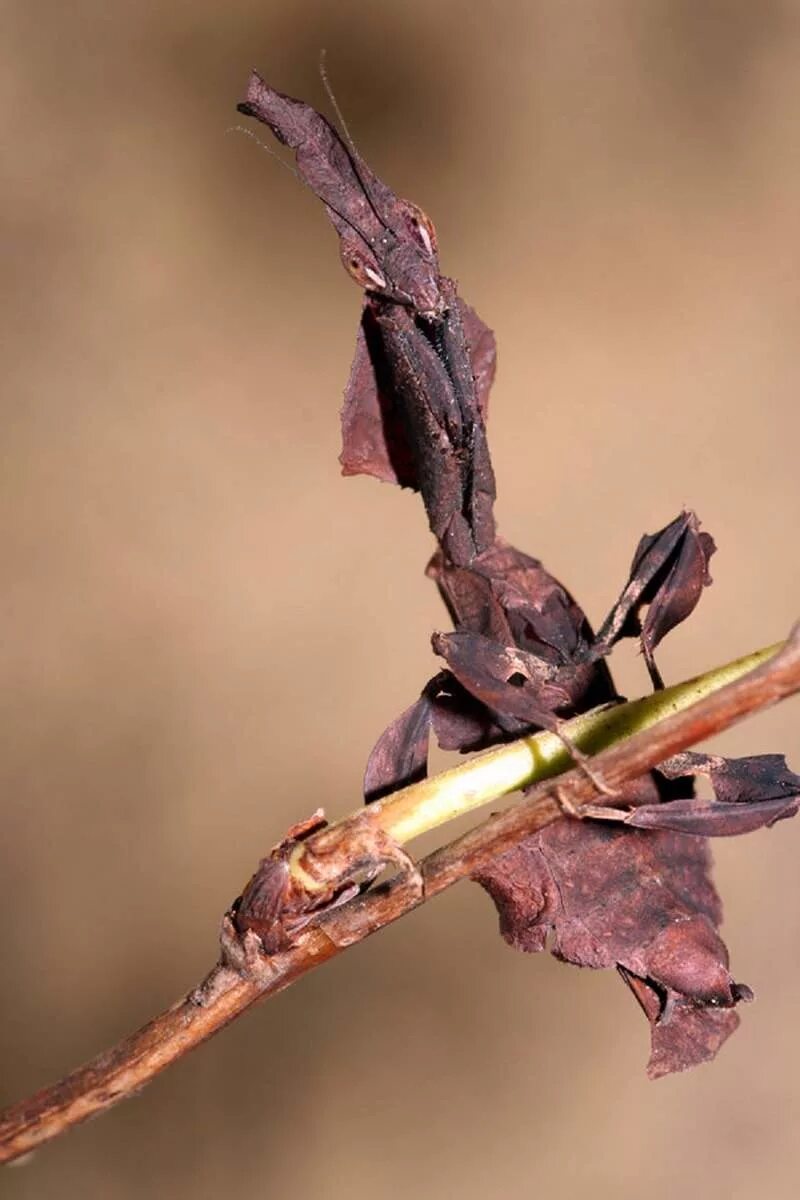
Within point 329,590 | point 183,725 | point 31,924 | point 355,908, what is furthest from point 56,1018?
point 355,908

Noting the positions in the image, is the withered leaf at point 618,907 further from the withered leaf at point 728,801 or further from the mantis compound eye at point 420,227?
the mantis compound eye at point 420,227

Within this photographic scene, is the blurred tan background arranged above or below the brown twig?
above

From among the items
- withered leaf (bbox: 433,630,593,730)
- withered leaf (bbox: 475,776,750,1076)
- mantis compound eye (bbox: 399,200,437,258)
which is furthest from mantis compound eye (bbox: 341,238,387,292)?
withered leaf (bbox: 475,776,750,1076)

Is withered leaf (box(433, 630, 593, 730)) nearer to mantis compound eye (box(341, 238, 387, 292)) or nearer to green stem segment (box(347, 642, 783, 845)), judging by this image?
green stem segment (box(347, 642, 783, 845))

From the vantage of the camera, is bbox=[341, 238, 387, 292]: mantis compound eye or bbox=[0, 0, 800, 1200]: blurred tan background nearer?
bbox=[341, 238, 387, 292]: mantis compound eye

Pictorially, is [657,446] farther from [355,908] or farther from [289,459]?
[355,908]

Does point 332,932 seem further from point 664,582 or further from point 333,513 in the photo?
point 333,513
